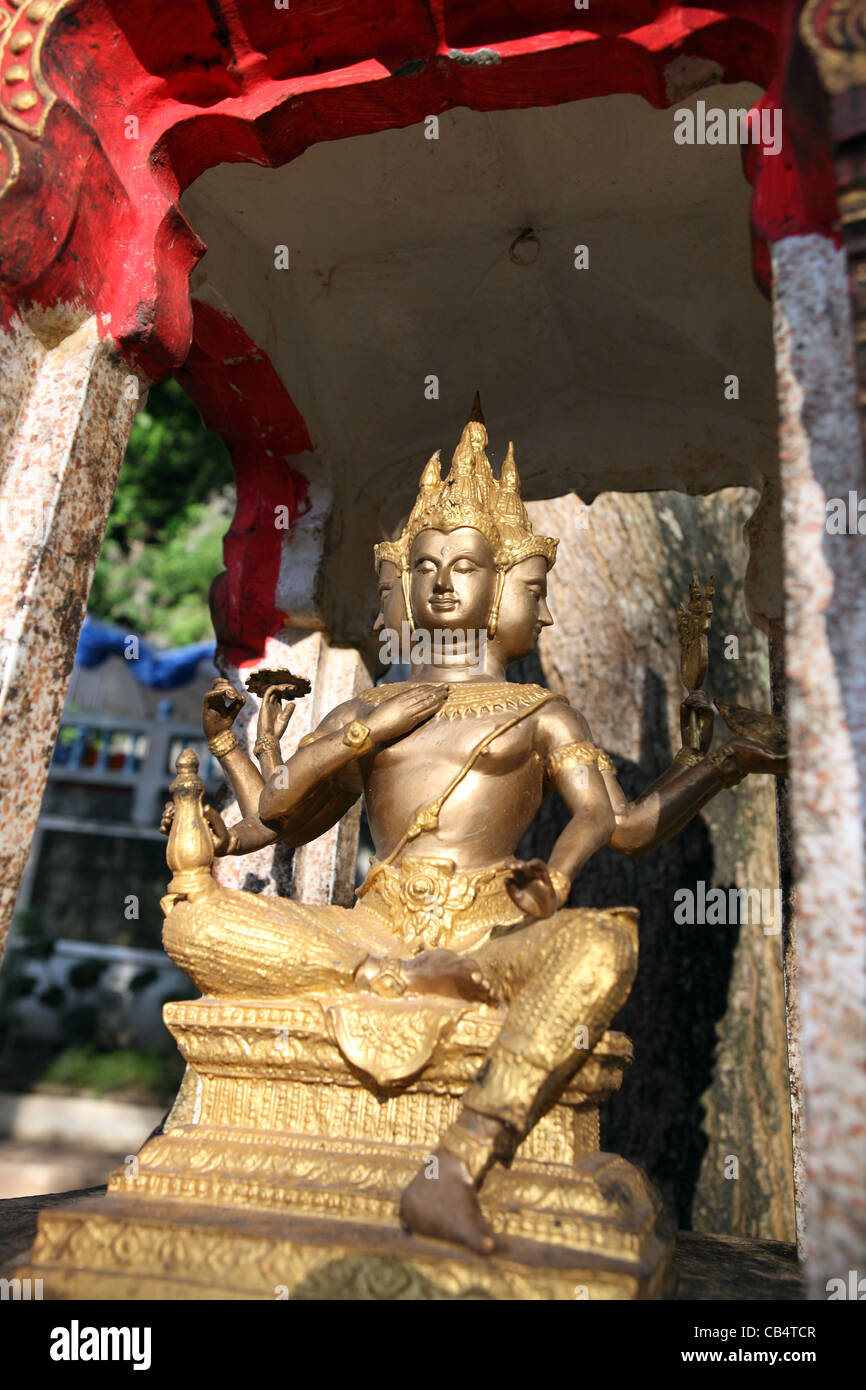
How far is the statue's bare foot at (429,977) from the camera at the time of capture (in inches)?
99.0

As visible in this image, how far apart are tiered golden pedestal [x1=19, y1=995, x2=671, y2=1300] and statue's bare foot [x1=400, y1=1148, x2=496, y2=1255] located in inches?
1.1

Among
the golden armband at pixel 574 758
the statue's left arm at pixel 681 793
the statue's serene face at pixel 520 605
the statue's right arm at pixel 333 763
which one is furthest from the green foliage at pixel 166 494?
the statue's left arm at pixel 681 793

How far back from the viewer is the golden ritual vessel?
6.95 feet

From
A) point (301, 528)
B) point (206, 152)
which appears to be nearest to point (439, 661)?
point (301, 528)

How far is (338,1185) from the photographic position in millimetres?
2320

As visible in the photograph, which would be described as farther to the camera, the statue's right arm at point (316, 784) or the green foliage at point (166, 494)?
the green foliage at point (166, 494)

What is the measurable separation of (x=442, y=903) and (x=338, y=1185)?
0.80 m

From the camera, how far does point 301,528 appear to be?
4.36 meters

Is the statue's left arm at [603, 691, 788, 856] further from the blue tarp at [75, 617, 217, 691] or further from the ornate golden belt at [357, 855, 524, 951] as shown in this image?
the blue tarp at [75, 617, 217, 691]

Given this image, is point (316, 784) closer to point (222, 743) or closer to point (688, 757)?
point (222, 743)

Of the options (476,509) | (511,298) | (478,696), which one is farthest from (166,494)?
(478,696)

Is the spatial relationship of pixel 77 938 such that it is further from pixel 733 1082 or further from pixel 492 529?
pixel 492 529

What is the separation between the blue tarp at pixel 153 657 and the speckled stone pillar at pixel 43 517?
31.9ft

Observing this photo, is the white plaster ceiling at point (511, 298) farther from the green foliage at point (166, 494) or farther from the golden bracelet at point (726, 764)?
the green foliage at point (166, 494)
